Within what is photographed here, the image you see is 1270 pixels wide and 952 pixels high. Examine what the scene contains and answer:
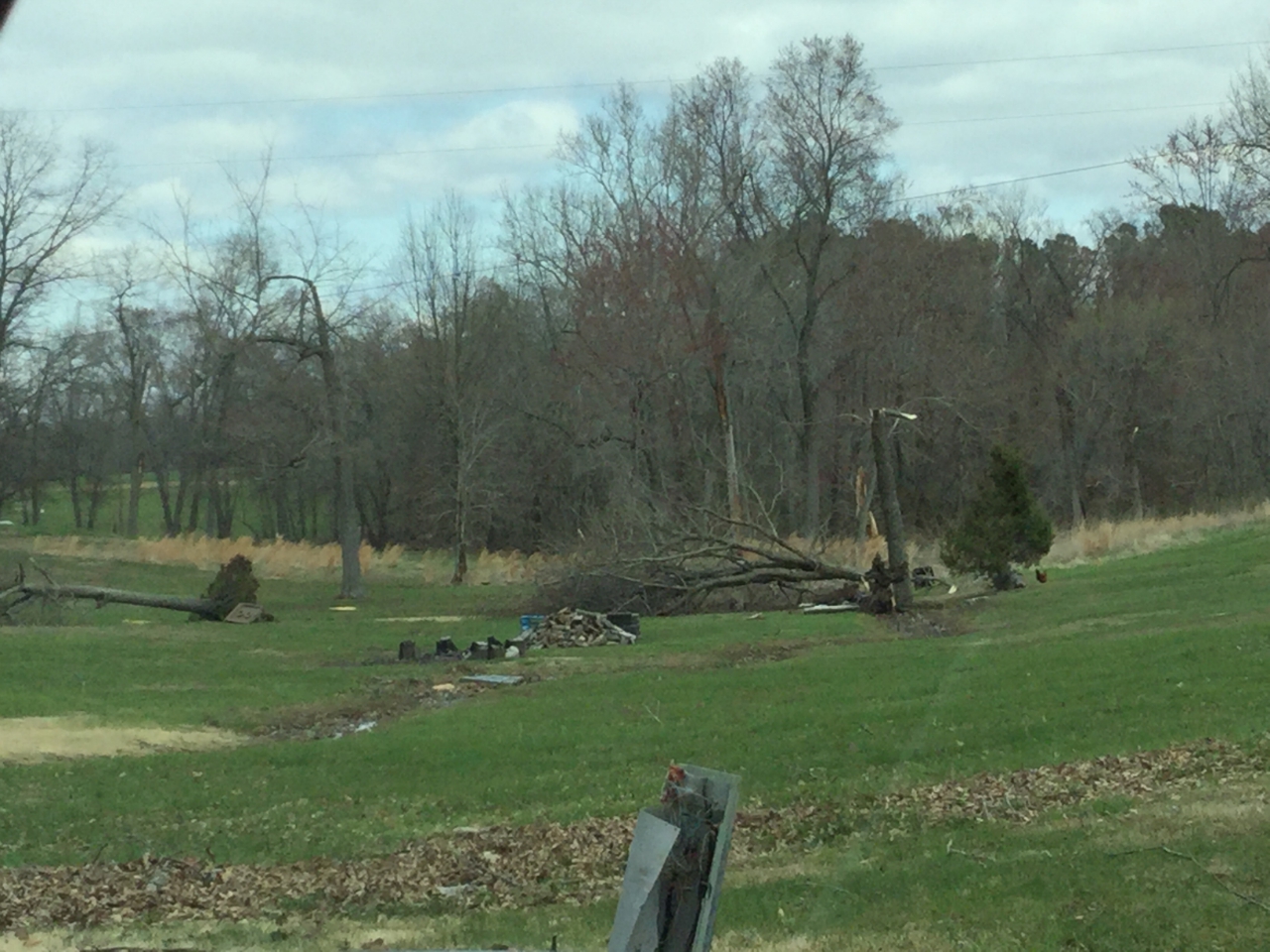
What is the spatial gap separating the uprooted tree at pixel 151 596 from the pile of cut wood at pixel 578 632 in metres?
10.1

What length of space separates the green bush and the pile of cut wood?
7601mm

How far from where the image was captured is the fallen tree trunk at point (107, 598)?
111ft

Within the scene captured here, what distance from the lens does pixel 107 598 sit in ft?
120

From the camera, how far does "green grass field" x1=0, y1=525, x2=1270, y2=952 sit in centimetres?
831

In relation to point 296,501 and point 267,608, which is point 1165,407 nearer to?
point 267,608

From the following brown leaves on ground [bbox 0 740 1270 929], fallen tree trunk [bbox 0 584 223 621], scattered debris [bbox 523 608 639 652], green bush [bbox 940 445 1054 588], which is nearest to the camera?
brown leaves on ground [bbox 0 740 1270 929]

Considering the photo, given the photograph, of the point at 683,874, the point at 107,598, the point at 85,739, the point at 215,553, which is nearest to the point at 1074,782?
the point at 683,874

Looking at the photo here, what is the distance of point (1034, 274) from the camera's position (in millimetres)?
69438

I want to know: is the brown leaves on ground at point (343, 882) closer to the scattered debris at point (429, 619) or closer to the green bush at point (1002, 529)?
the green bush at point (1002, 529)

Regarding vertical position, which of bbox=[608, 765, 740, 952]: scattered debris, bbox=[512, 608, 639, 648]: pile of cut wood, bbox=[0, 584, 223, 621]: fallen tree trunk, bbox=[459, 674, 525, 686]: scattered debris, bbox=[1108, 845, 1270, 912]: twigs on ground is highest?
bbox=[608, 765, 740, 952]: scattered debris

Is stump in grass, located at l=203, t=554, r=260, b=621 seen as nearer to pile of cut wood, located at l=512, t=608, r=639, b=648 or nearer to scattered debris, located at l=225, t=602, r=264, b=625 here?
scattered debris, located at l=225, t=602, r=264, b=625

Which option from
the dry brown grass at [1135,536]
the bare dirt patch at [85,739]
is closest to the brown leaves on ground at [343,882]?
the bare dirt patch at [85,739]

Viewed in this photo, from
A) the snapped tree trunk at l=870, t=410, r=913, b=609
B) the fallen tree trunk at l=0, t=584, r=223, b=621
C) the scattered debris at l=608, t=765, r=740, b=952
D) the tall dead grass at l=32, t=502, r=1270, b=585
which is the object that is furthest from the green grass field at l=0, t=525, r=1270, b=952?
the tall dead grass at l=32, t=502, r=1270, b=585

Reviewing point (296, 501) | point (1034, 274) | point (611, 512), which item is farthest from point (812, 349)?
point (296, 501)
